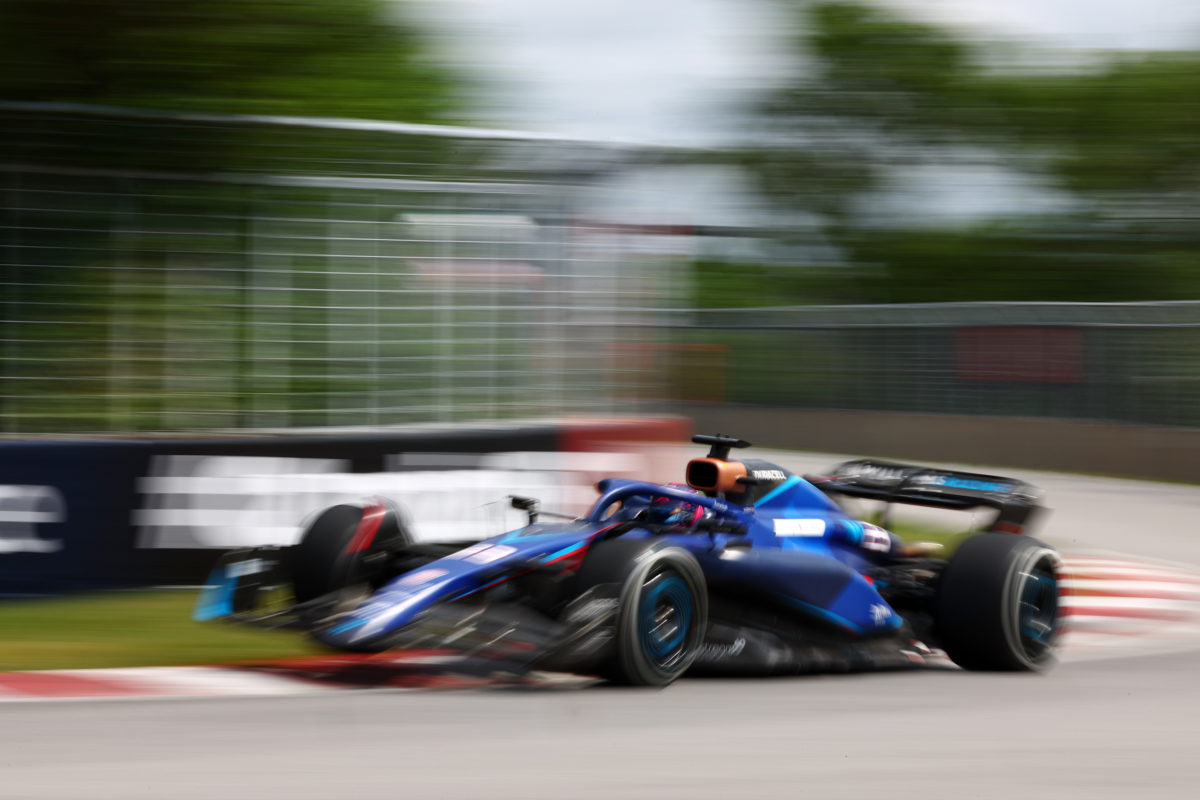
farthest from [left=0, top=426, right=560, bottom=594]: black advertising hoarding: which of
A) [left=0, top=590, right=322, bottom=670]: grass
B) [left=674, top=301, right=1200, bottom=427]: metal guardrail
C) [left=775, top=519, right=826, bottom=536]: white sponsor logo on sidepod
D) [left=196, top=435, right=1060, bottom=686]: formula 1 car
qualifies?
[left=674, top=301, right=1200, bottom=427]: metal guardrail

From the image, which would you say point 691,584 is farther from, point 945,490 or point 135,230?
point 135,230

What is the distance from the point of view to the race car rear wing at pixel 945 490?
686 cm

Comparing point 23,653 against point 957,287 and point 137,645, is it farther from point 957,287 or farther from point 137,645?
point 957,287

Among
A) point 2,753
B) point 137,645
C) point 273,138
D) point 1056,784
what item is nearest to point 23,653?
point 137,645

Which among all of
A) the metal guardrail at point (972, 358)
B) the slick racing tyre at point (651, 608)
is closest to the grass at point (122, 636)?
the slick racing tyre at point (651, 608)

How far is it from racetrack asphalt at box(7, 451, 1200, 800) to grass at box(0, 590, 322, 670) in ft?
3.20

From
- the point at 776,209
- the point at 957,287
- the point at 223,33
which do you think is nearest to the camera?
the point at 223,33

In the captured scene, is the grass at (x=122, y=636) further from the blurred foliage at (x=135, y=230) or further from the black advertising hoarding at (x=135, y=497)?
the blurred foliage at (x=135, y=230)

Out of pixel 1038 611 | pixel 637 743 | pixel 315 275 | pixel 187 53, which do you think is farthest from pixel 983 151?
pixel 637 743

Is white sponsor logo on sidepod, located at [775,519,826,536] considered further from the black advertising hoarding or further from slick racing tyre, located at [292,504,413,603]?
the black advertising hoarding

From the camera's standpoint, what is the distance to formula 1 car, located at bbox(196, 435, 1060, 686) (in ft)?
17.8

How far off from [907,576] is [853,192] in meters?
28.8

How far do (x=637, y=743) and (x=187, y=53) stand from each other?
23.3 ft

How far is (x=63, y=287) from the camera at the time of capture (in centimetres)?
788
